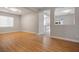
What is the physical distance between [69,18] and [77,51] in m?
0.66

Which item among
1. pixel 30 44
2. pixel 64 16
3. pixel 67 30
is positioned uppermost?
pixel 64 16

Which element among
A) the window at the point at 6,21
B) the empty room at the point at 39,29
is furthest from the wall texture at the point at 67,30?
the window at the point at 6,21

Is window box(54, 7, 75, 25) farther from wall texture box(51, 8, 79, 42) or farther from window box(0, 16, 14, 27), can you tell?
window box(0, 16, 14, 27)

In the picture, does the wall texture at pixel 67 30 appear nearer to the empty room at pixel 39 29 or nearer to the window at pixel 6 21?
the empty room at pixel 39 29

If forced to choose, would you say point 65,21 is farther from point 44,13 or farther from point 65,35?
point 44,13

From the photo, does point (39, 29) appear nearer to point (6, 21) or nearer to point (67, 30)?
point (67, 30)

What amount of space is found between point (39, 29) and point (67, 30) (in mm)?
557

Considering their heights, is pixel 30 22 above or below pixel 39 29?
above

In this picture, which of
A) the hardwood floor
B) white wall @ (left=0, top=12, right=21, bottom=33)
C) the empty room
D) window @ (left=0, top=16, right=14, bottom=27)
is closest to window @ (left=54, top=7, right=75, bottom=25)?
the empty room

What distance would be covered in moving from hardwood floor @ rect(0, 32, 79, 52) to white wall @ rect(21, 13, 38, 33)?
0.42ft

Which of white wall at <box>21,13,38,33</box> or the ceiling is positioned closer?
the ceiling

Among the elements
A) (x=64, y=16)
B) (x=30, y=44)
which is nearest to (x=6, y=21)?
(x=30, y=44)

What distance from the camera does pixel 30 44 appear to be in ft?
6.19

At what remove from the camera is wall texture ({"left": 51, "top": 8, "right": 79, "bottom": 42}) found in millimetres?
1805
